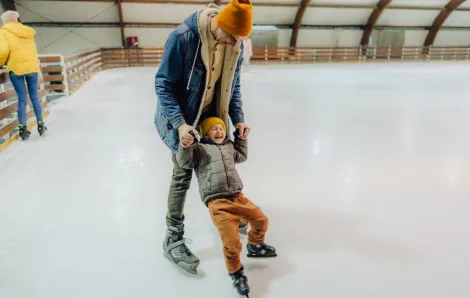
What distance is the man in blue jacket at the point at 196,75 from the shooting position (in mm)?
1375

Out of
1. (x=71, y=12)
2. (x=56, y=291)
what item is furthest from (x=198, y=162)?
(x=71, y=12)

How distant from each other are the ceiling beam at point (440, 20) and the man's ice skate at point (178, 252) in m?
20.7

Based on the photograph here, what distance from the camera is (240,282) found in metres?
1.53

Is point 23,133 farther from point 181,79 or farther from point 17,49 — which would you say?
point 181,79

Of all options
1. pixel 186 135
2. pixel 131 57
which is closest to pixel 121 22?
pixel 131 57

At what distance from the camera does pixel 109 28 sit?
598 inches

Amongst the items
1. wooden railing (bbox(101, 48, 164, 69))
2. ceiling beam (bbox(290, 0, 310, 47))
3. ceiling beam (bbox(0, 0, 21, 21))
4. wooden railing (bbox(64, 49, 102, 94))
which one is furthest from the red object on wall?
ceiling beam (bbox(290, 0, 310, 47))

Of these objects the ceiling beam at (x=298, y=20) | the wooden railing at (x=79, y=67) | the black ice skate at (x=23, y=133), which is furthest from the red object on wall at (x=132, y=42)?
the black ice skate at (x=23, y=133)

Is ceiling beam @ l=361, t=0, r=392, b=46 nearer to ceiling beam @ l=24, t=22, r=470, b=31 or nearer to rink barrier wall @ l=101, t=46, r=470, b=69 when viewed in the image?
ceiling beam @ l=24, t=22, r=470, b=31

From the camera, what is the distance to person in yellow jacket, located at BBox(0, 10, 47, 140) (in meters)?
3.54

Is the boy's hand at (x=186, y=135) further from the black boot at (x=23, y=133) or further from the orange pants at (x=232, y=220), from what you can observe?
the black boot at (x=23, y=133)

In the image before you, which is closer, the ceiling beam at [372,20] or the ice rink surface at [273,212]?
the ice rink surface at [273,212]

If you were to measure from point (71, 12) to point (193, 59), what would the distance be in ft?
49.8

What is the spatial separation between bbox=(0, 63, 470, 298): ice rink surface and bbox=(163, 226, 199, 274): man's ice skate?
2.2 inches
